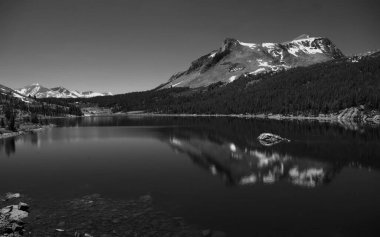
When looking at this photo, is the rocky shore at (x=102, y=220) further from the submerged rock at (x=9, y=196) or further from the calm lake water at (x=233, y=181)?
the calm lake water at (x=233, y=181)

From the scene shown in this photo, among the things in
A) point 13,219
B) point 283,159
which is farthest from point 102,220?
point 283,159

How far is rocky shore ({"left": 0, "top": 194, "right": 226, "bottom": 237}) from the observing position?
3134cm

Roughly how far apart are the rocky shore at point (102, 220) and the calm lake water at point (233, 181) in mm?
2134

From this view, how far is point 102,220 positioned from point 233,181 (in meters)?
26.3

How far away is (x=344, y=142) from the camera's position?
103 metres

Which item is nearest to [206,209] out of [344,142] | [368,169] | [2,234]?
[2,234]

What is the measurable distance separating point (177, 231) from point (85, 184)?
25596 millimetres

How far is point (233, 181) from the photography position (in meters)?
54.3

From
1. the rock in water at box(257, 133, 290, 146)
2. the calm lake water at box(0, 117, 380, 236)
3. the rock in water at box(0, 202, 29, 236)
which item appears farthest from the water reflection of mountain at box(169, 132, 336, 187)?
the rock in water at box(0, 202, 29, 236)

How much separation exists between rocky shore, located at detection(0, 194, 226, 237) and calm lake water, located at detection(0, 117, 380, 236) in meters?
2.13

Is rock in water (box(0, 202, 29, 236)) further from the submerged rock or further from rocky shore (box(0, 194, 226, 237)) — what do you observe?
the submerged rock

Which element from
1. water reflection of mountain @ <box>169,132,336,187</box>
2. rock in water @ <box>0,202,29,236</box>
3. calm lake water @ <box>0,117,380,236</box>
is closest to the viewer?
rock in water @ <box>0,202,29,236</box>

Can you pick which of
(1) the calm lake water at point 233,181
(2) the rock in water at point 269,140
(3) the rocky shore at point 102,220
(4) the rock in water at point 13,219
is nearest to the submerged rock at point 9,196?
(3) the rocky shore at point 102,220

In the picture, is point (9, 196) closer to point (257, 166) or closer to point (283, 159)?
point (257, 166)
